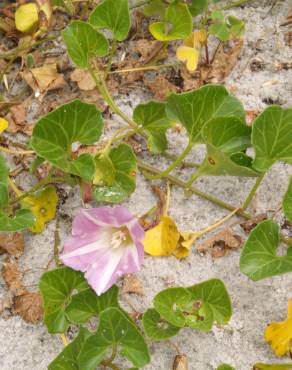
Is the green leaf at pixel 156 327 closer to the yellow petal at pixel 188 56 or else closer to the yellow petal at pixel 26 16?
the yellow petal at pixel 188 56

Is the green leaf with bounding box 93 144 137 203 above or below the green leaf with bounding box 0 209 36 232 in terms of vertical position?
above

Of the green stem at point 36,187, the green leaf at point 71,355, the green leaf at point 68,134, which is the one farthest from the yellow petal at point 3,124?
the green leaf at point 71,355

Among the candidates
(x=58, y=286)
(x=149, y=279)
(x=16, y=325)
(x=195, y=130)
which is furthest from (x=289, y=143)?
(x=16, y=325)

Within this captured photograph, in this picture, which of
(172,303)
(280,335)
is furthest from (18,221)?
(280,335)

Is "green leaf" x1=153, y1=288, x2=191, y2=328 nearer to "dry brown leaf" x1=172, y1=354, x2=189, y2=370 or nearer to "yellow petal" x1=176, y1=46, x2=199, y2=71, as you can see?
"dry brown leaf" x1=172, y1=354, x2=189, y2=370

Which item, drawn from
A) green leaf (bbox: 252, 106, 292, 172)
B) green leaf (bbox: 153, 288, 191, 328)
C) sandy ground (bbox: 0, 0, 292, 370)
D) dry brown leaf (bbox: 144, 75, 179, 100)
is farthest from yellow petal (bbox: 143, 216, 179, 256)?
dry brown leaf (bbox: 144, 75, 179, 100)
